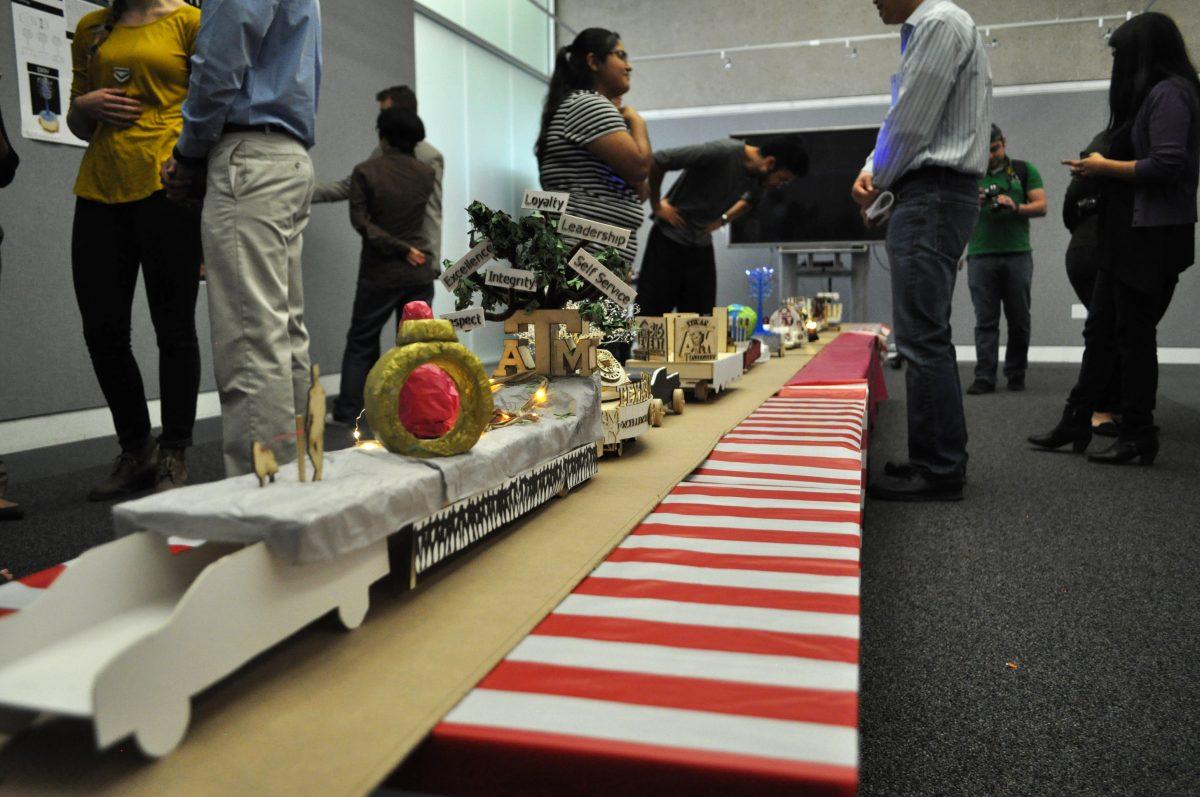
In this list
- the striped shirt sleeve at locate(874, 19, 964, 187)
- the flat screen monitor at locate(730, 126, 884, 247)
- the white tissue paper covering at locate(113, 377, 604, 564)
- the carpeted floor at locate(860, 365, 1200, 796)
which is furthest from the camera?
the flat screen monitor at locate(730, 126, 884, 247)

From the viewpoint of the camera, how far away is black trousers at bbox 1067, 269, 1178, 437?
233cm

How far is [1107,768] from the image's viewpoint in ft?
2.85

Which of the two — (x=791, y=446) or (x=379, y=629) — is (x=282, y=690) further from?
(x=791, y=446)

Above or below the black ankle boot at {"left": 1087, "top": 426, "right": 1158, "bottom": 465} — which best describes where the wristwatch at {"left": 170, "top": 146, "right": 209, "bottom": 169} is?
above

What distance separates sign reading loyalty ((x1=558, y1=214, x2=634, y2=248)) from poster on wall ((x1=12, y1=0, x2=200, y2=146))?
2592mm

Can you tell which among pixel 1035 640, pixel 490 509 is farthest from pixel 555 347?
pixel 1035 640

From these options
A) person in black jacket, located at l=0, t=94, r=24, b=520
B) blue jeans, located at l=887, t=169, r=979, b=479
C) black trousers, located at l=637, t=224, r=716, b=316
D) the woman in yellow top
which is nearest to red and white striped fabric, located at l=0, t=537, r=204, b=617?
the woman in yellow top

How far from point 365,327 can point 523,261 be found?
2.10 metres

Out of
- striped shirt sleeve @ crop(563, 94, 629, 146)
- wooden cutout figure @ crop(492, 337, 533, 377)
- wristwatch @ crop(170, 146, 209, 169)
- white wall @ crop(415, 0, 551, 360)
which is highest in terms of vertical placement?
white wall @ crop(415, 0, 551, 360)

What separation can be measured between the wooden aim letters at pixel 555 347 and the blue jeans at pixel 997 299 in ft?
12.3

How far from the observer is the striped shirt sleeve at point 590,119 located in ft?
6.33

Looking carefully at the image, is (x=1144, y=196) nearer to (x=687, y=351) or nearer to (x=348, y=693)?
(x=687, y=351)

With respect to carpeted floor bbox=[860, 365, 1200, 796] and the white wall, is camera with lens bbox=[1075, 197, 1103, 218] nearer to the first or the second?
carpeted floor bbox=[860, 365, 1200, 796]

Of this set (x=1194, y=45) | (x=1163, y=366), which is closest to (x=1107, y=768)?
(x=1163, y=366)
